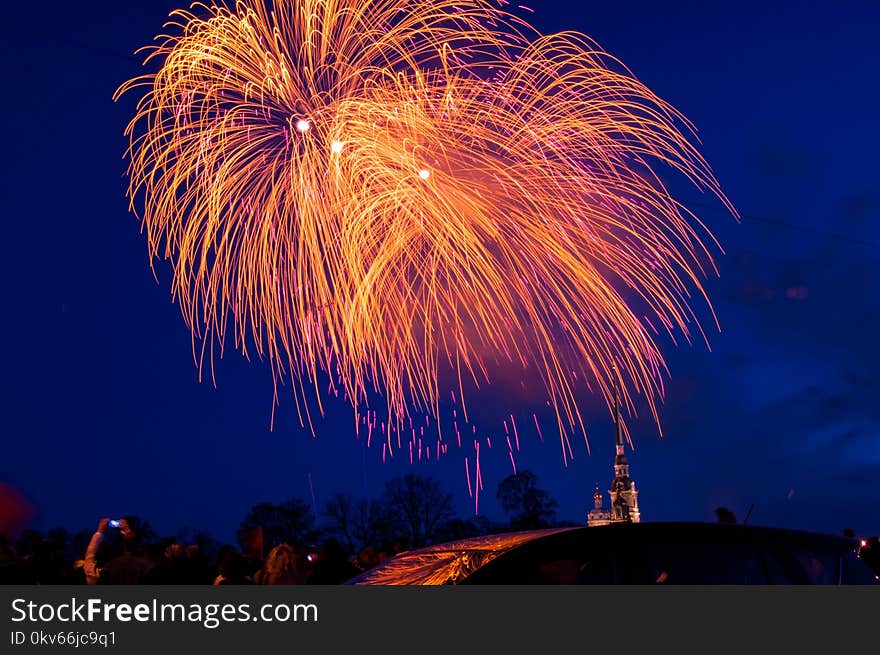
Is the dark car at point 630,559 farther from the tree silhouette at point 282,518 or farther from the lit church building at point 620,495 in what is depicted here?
the lit church building at point 620,495

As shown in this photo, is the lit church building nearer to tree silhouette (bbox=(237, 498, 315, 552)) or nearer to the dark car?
tree silhouette (bbox=(237, 498, 315, 552))

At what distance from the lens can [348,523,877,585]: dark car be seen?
480 centimetres

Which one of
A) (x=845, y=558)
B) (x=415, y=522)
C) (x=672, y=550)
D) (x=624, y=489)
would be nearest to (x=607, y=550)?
(x=672, y=550)

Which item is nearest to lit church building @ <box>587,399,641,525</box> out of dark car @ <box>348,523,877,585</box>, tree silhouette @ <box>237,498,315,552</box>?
tree silhouette @ <box>237,498,315,552</box>

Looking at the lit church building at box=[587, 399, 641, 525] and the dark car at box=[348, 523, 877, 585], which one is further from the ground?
the lit church building at box=[587, 399, 641, 525]

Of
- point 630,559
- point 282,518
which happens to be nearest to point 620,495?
point 282,518

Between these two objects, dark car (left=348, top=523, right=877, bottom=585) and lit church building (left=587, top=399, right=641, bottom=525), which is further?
lit church building (left=587, top=399, right=641, bottom=525)

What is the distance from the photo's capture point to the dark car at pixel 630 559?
480 cm

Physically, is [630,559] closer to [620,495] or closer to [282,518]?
[282,518]

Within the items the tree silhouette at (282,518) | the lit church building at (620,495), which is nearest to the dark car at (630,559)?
the tree silhouette at (282,518)

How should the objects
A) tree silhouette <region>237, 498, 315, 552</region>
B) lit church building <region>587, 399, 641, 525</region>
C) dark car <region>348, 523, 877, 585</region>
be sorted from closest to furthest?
dark car <region>348, 523, 877, 585</region>
tree silhouette <region>237, 498, 315, 552</region>
lit church building <region>587, 399, 641, 525</region>
